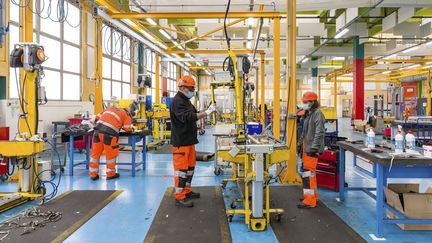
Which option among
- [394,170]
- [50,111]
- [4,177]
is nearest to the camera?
[394,170]

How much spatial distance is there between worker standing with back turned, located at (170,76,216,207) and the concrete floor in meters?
0.46

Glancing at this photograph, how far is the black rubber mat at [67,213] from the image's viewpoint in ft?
11.2

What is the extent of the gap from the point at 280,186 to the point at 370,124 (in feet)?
37.7

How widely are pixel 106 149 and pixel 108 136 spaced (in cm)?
26

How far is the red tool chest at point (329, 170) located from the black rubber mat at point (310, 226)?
0.84m

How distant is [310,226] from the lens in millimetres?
3742

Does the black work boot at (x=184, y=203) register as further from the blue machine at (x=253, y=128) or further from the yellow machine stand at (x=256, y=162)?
the blue machine at (x=253, y=128)

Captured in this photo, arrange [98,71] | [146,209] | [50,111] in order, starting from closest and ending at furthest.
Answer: [146,209] < [98,71] < [50,111]

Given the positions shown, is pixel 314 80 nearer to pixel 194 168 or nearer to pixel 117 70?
pixel 117 70

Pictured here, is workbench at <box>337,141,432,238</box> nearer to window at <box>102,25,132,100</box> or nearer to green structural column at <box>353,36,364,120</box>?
window at <box>102,25,132,100</box>

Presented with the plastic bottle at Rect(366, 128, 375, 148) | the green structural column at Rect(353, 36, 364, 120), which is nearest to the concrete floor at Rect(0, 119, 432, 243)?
the plastic bottle at Rect(366, 128, 375, 148)

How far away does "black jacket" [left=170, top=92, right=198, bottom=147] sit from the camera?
174 inches

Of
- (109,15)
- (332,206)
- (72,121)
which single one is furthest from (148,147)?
(332,206)

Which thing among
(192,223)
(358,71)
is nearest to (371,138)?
(192,223)
